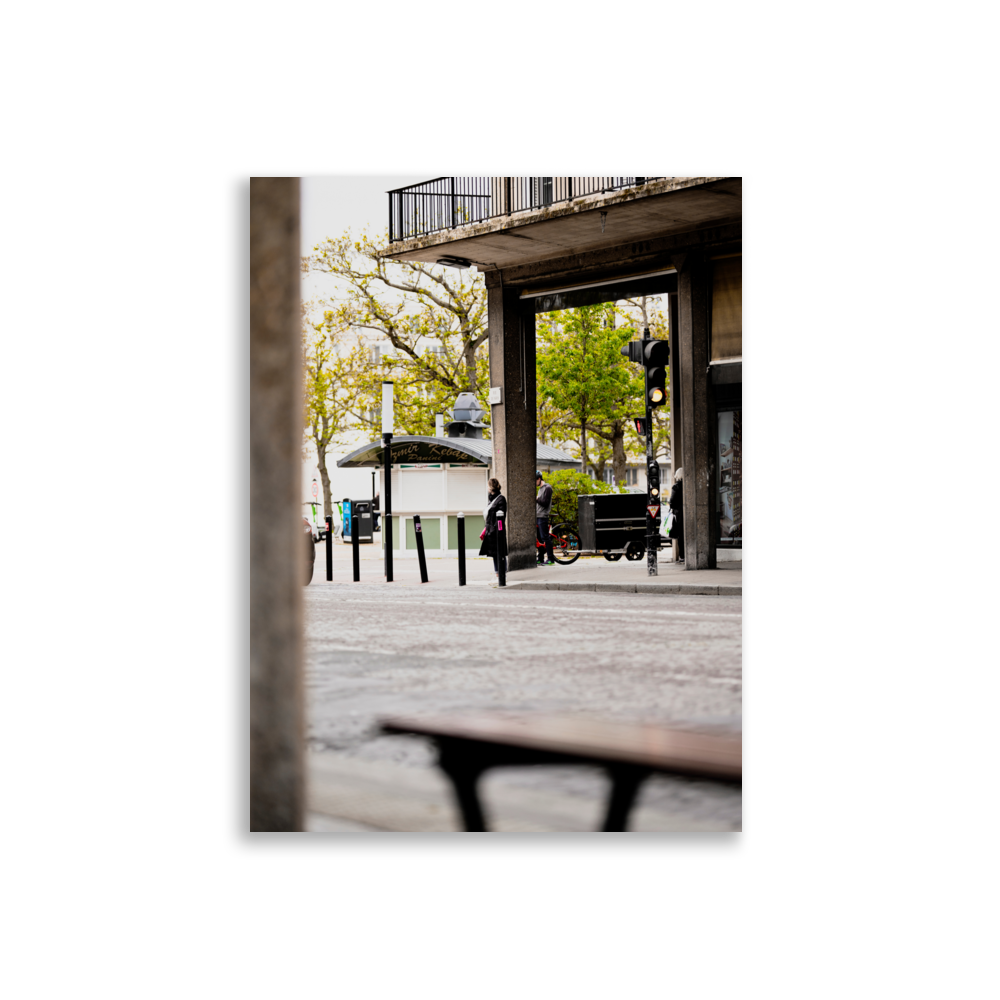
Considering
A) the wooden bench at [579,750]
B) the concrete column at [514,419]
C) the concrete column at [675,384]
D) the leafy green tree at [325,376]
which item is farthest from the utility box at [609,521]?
the leafy green tree at [325,376]

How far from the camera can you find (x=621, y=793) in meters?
3.49

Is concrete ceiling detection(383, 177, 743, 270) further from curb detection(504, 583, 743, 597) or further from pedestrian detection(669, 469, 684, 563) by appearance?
curb detection(504, 583, 743, 597)

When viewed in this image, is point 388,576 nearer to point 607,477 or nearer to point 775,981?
point 775,981

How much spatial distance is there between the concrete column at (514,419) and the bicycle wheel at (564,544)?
1786 millimetres

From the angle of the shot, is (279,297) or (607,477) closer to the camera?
(279,297)

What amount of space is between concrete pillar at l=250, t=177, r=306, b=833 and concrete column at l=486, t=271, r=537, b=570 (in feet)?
45.5

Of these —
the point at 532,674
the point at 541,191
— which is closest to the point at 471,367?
the point at 541,191

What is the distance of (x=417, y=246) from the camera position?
16750 millimetres

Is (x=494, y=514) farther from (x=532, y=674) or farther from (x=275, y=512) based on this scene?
(x=275, y=512)

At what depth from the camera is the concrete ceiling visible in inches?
538

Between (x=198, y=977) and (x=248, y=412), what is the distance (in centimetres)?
152

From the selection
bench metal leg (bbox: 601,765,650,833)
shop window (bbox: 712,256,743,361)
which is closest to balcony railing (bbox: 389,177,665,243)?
shop window (bbox: 712,256,743,361)

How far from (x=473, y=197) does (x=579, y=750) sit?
14.4 meters
